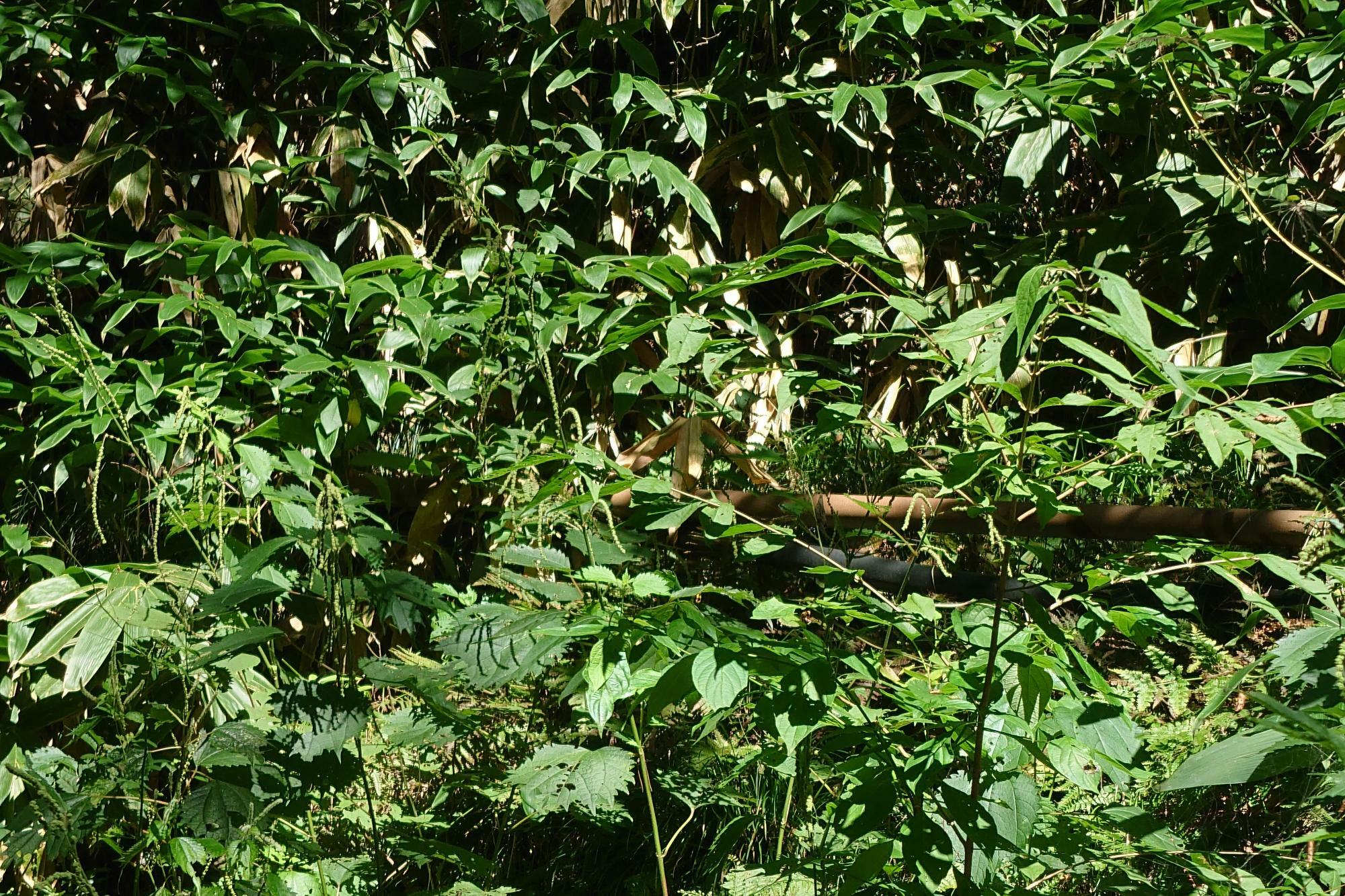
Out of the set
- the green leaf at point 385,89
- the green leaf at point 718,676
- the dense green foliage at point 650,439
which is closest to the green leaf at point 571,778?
the dense green foliage at point 650,439

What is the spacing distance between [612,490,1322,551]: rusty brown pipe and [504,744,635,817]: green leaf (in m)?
0.41

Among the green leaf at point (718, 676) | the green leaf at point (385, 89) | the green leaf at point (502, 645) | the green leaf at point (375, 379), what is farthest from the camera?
the green leaf at point (385, 89)

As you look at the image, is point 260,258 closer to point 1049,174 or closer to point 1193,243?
point 1049,174

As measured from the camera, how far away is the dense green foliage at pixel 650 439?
1.09 metres

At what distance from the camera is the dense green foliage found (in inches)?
43.0

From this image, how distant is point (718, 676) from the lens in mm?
947

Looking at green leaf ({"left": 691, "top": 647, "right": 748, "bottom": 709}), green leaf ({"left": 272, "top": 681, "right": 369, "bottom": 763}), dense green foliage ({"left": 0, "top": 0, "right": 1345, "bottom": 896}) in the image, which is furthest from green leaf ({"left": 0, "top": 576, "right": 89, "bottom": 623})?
green leaf ({"left": 691, "top": 647, "right": 748, "bottom": 709})

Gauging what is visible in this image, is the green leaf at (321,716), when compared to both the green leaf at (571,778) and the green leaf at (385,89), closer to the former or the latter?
the green leaf at (571,778)

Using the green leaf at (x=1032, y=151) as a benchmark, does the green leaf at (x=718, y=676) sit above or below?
below

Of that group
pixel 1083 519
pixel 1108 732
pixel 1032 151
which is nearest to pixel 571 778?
pixel 1108 732

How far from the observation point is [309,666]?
7.24 ft

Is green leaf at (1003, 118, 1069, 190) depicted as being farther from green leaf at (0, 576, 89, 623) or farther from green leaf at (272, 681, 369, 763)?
green leaf at (0, 576, 89, 623)

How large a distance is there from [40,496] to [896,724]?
1.86 meters

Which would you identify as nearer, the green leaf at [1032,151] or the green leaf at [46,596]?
the green leaf at [46,596]
